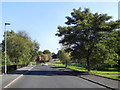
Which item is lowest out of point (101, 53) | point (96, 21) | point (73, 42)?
point (101, 53)

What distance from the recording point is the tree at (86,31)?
25.5m

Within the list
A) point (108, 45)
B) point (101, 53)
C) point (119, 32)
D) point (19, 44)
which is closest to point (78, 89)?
point (101, 53)

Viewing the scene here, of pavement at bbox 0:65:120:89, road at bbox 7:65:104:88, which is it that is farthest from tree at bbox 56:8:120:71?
road at bbox 7:65:104:88

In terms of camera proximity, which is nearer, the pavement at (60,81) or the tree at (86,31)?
the pavement at (60,81)

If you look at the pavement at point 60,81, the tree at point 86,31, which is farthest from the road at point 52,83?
the tree at point 86,31

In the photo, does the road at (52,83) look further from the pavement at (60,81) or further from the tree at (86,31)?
the tree at (86,31)

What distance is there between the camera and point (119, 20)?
26.7 metres

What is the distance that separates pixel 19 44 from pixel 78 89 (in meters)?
34.9

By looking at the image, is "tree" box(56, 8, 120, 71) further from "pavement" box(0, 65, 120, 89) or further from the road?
the road

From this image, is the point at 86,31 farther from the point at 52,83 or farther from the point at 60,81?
the point at 52,83

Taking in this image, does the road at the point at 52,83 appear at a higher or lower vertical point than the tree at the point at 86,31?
lower

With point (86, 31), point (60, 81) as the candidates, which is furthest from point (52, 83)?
point (86, 31)

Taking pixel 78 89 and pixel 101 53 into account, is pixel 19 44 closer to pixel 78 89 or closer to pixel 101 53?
pixel 101 53

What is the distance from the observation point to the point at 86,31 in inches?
1025
